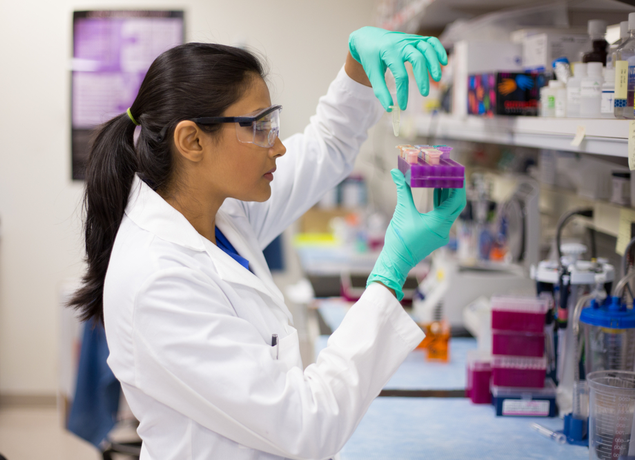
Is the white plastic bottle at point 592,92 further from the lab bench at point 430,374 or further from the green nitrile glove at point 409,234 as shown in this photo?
the lab bench at point 430,374

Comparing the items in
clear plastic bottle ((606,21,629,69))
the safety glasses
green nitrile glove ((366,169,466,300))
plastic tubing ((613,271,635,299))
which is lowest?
plastic tubing ((613,271,635,299))

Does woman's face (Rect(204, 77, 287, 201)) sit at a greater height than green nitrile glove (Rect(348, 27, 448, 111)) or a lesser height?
lesser

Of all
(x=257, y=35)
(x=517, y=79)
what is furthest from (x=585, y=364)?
(x=257, y=35)

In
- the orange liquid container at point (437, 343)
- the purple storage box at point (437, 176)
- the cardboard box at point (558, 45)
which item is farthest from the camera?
the orange liquid container at point (437, 343)

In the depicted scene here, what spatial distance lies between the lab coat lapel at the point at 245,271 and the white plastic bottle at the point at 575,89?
0.78 meters

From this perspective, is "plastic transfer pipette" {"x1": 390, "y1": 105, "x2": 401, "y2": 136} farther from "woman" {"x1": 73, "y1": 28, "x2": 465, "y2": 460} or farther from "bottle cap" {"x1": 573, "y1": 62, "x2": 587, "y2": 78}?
"bottle cap" {"x1": 573, "y1": 62, "x2": 587, "y2": 78}

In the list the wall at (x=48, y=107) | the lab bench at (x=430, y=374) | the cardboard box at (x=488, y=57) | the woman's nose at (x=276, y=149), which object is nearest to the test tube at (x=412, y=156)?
the woman's nose at (x=276, y=149)

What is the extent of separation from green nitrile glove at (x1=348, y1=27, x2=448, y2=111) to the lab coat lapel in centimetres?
46

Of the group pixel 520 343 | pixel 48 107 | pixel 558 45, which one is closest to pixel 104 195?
pixel 520 343

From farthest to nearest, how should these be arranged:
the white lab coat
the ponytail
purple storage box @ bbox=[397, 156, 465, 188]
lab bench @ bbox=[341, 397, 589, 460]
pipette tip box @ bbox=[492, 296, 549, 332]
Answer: pipette tip box @ bbox=[492, 296, 549, 332], lab bench @ bbox=[341, 397, 589, 460], the ponytail, purple storage box @ bbox=[397, 156, 465, 188], the white lab coat

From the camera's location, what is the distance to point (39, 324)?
4441 mm

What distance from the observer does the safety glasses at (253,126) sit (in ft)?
3.91

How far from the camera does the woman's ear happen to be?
119 cm

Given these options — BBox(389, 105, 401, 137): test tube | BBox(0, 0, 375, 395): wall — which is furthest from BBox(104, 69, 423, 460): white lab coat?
BBox(0, 0, 375, 395): wall
